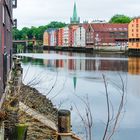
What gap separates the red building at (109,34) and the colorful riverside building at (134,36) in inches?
639

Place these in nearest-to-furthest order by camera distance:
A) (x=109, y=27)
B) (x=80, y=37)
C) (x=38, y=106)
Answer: (x=38, y=106), (x=109, y=27), (x=80, y=37)

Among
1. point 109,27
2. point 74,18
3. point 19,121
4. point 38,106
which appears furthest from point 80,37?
point 19,121

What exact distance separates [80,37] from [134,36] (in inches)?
1609

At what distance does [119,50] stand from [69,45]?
150ft

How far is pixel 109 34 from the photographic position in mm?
136250

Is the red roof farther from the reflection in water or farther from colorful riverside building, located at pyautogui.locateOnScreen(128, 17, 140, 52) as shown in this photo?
the reflection in water

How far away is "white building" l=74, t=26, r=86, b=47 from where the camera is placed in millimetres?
148788

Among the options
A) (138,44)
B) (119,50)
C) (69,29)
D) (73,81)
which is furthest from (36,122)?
(69,29)

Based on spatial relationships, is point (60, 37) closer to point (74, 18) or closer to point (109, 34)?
point (74, 18)

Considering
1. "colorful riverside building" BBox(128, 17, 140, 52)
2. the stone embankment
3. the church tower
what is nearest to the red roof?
"colorful riverside building" BBox(128, 17, 140, 52)

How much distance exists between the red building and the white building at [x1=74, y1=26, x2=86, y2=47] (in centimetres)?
998

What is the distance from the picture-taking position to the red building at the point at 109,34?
134 m

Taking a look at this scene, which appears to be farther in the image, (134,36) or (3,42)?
(134,36)

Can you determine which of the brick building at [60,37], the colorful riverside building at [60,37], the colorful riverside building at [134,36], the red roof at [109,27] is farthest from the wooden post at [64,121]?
the brick building at [60,37]
